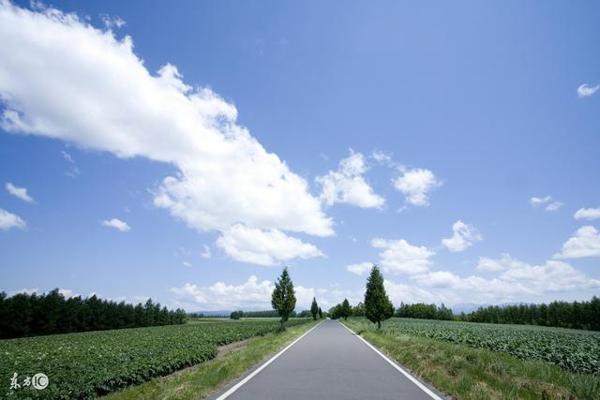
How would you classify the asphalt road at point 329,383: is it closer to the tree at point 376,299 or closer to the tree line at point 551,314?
the tree at point 376,299

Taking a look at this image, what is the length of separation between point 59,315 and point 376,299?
154ft

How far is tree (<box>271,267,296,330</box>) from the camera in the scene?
200ft

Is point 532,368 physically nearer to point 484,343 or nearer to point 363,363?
point 363,363

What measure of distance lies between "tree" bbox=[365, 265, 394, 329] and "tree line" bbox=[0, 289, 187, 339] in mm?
44706

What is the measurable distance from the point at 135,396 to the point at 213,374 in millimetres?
2048

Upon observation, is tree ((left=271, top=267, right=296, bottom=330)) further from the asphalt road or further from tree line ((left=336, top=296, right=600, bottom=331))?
the asphalt road

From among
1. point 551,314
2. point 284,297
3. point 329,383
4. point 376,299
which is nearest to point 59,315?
point 284,297

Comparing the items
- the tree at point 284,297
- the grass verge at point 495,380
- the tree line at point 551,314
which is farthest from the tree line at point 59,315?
the tree line at point 551,314

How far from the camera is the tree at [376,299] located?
46.6m

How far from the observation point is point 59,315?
58406mm

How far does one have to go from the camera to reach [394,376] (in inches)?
409

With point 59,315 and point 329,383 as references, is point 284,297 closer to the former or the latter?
point 59,315


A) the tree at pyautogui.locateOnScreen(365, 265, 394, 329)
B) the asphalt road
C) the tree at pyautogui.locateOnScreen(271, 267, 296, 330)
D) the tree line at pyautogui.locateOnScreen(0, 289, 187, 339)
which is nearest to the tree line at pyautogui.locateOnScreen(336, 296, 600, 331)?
the tree at pyautogui.locateOnScreen(271, 267, 296, 330)

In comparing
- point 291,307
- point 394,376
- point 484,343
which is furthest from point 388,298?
point 394,376
